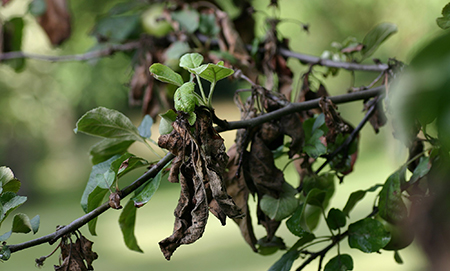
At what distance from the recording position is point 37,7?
2.24ft

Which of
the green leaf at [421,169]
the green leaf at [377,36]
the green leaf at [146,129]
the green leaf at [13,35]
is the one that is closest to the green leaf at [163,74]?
the green leaf at [146,129]

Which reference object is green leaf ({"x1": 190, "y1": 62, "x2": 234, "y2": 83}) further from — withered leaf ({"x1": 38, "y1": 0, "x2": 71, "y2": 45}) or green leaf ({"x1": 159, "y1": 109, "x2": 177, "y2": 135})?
withered leaf ({"x1": 38, "y1": 0, "x2": 71, "y2": 45})

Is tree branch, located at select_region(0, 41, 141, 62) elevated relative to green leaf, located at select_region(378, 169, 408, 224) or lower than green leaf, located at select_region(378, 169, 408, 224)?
elevated

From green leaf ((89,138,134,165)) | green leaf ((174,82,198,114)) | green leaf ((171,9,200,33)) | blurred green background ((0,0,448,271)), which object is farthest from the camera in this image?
blurred green background ((0,0,448,271))

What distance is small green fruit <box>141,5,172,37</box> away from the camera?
2.15 ft

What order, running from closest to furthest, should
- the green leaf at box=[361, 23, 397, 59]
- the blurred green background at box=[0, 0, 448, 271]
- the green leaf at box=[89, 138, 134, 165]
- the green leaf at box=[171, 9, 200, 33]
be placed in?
the green leaf at box=[89, 138, 134, 165] → the green leaf at box=[361, 23, 397, 59] → the green leaf at box=[171, 9, 200, 33] → the blurred green background at box=[0, 0, 448, 271]

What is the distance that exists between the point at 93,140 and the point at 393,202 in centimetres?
408

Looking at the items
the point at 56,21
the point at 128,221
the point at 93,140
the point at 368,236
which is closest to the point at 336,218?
the point at 368,236

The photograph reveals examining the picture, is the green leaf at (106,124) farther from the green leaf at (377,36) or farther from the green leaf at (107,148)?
the green leaf at (377,36)

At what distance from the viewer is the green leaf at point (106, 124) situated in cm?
26

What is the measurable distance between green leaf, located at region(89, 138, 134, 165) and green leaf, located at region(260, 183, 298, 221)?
113mm

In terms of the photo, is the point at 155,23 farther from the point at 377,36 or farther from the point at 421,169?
the point at 421,169

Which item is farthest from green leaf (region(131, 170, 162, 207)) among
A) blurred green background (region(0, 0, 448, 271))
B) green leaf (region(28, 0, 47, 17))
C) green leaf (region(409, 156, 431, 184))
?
blurred green background (region(0, 0, 448, 271))

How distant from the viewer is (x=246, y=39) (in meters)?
0.68
